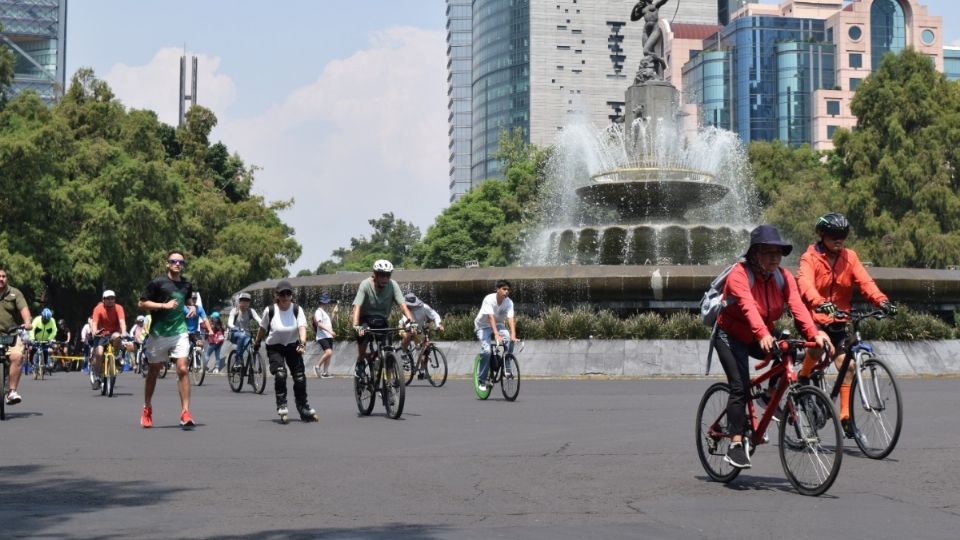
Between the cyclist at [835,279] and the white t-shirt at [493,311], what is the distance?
8.05 meters

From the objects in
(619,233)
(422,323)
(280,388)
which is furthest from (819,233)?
(619,233)

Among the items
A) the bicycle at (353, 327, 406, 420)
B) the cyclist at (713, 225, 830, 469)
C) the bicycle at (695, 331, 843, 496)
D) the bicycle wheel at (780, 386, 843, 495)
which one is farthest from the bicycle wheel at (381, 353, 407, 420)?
the bicycle wheel at (780, 386, 843, 495)

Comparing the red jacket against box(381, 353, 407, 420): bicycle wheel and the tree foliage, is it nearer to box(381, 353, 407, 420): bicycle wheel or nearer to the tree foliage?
box(381, 353, 407, 420): bicycle wheel

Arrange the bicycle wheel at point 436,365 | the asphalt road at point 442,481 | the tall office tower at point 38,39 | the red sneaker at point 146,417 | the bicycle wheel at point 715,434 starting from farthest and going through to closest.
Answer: the tall office tower at point 38,39 → the bicycle wheel at point 436,365 → the red sneaker at point 146,417 → the bicycle wheel at point 715,434 → the asphalt road at point 442,481

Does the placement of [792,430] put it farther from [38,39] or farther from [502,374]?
[38,39]

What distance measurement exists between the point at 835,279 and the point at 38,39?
122 metres

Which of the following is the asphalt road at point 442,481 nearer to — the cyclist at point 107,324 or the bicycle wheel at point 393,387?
the bicycle wheel at point 393,387

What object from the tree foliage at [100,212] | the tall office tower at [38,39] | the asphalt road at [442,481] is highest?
the tall office tower at [38,39]

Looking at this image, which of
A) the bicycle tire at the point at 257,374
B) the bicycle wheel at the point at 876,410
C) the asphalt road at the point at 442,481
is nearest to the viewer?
the asphalt road at the point at 442,481

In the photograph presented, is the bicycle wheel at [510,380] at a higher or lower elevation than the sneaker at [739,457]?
higher

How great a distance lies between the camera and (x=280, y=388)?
45.6ft

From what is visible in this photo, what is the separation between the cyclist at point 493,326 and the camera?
17.5 metres

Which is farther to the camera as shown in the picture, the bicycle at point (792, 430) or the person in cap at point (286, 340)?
the person in cap at point (286, 340)

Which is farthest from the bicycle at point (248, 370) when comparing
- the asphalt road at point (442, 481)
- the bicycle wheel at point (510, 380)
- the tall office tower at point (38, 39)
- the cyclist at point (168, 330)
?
the tall office tower at point (38, 39)
